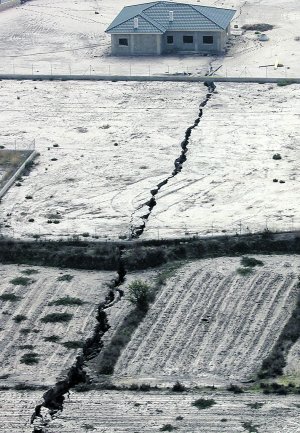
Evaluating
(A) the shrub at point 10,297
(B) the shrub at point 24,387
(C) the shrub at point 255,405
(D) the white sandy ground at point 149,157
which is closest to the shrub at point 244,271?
(D) the white sandy ground at point 149,157

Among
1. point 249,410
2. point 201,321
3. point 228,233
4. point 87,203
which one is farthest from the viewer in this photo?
point 87,203

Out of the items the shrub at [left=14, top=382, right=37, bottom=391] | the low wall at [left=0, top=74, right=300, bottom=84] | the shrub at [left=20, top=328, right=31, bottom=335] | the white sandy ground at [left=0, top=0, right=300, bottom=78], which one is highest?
the white sandy ground at [left=0, top=0, right=300, bottom=78]

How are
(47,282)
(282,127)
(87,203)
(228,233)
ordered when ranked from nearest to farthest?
1. (47,282)
2. (228,233)
3. (87,203)
4. (282,127)

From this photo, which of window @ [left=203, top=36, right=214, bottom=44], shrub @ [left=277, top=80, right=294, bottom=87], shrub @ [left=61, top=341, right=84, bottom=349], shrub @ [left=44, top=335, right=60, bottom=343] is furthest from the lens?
window @ [left=203, top=36, right=214, bottom=44]

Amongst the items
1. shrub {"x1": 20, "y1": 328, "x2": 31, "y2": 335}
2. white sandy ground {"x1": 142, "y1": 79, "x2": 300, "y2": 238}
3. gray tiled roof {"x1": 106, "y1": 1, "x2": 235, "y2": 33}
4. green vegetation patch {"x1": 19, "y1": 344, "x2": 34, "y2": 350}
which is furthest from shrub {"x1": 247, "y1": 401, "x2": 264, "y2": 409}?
gray tiled roof {"x1": 106, "y1": 1, "x2": 235, "y2": 33}

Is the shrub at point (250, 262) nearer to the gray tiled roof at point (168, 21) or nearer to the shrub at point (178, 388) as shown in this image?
the shrub at point (178, 388)

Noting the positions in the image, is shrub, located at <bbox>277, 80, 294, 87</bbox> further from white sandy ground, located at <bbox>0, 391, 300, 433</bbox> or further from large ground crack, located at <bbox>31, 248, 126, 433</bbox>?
white sandy ground, located at <bbox>0, 391, 300, 433</bbox>

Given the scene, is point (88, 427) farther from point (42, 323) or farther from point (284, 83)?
point (284, 83)

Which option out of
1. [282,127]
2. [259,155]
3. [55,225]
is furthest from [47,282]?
[282,127]

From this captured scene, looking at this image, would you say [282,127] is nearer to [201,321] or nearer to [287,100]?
[287,100]
